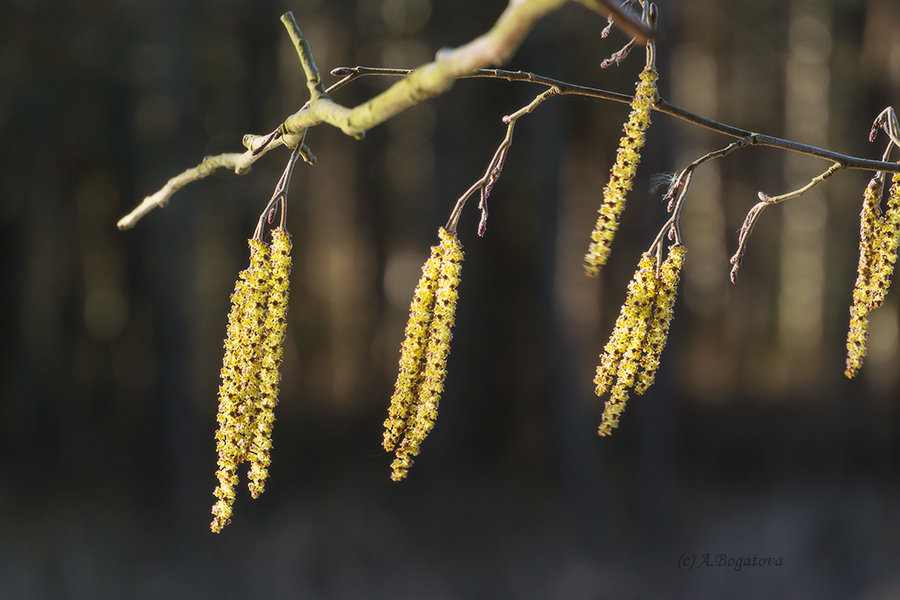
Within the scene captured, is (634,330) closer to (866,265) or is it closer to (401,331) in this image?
(866,265)

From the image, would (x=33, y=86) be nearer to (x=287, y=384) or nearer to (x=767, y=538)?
(x=287, y=384)

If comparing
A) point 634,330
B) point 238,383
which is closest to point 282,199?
point 238,383

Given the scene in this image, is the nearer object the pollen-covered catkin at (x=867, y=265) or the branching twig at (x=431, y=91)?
the branching twig at (x=431, y=91)

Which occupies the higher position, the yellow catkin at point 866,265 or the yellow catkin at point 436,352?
the yellow catkin at point 866,265

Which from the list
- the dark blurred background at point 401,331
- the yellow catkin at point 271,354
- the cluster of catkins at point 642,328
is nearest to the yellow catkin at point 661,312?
the cluster of catkins at point 642,328

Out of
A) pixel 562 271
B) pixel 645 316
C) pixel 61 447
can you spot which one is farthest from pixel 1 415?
pixel 645 316

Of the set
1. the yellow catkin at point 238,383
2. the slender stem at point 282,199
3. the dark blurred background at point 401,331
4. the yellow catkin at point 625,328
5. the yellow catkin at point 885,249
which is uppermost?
the dark blurred background at point 401,331

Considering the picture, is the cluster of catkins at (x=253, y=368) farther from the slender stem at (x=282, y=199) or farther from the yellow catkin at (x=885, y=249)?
the yellow catkin at (x=885, y=249)
